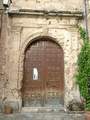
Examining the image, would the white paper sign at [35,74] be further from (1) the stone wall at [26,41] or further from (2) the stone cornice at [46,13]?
(2) the stone cornice at [46,13]

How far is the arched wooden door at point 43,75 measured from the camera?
904 cm

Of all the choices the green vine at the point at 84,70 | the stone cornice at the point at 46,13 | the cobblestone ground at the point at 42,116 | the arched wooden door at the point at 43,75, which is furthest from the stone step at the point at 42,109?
the stone cornice at the point at 46,13

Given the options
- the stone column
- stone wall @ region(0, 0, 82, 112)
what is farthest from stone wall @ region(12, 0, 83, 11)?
the stone column

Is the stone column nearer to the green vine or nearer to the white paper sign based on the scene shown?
the white paper sign

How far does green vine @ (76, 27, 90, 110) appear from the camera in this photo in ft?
27.9

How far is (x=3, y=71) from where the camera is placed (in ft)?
28.8

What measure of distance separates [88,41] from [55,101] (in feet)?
8.26

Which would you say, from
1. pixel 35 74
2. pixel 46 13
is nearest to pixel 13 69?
pixel 35 74

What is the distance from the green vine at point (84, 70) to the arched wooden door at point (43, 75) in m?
0.77

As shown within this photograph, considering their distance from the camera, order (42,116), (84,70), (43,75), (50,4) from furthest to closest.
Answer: (50,4), (43,75), (84,70), (42,116)

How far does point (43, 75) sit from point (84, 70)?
5.12 feet

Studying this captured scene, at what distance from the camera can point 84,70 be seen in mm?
8648

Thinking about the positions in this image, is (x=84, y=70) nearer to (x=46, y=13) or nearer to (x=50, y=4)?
(x=46, y=13)

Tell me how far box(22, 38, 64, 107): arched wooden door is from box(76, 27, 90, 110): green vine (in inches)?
30.2
